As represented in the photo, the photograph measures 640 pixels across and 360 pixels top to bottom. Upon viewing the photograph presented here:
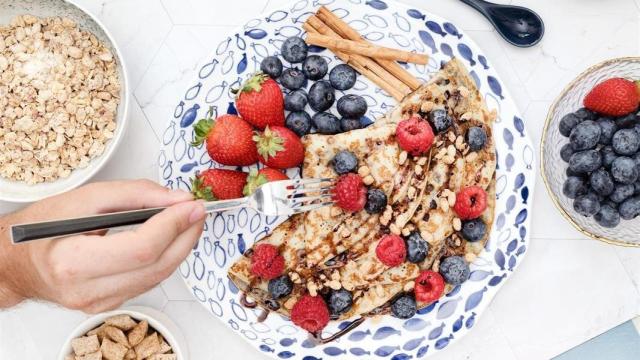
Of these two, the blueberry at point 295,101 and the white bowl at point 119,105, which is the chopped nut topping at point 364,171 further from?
the white bowl at point 119,105

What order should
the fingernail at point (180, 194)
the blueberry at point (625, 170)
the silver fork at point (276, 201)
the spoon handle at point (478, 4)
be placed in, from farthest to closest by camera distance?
the spoon handle at point (478, 4) → the blueberry at point (625, 170) → the fingernail at point (180, 194) → the silver fork at point (276, 201)

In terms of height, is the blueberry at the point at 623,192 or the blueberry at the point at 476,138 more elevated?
the blueberry at the point at 476,138

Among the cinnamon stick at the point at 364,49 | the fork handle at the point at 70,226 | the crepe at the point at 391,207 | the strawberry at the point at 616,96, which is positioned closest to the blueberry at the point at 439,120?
the crepe at the point at 391,207

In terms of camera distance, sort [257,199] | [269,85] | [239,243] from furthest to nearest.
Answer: [239,243] < [269,85] < [257,199]

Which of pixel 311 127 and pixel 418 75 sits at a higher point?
pixel 418 75

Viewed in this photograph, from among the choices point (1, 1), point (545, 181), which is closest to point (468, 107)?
point (545, 181)

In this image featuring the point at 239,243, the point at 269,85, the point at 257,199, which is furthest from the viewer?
the point at 239,243

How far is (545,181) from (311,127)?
1.90ft

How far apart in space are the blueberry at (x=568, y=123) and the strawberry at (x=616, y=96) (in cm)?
5

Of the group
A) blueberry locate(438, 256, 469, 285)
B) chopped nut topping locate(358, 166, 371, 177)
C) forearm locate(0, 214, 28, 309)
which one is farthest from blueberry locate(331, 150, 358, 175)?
forearm locate(0, 214, 28, 309)

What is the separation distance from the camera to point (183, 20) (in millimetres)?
1736

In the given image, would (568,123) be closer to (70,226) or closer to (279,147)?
(279,147)

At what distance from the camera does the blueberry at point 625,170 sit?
1.47 meters

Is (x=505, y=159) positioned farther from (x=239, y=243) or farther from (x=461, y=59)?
(x=239, y=243)
